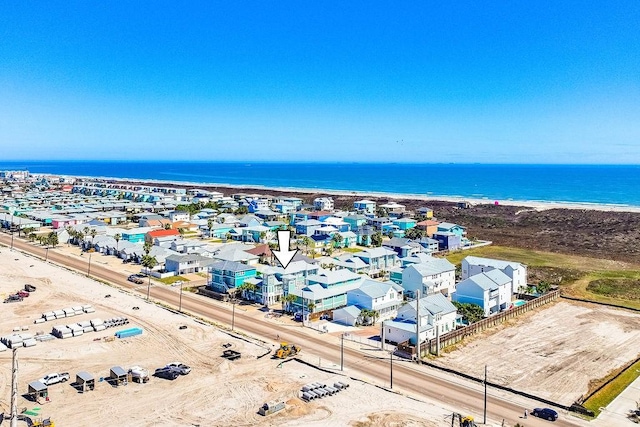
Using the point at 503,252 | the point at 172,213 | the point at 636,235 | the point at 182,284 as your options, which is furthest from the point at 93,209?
the point at 636,235

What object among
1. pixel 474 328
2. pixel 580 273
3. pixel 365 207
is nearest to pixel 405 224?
pixel 365 207

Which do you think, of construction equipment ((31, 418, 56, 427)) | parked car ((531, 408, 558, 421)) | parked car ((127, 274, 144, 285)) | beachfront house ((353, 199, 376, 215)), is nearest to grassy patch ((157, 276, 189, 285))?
parked car ((127, 274, 144, 285))

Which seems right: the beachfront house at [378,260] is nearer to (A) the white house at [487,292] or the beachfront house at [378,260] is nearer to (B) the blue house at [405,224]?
(A) the white house at [487,292]

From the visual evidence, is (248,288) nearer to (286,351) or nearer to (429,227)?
(286,351)

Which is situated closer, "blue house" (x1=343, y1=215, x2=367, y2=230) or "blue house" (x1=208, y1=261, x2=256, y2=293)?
"blue house" (x1=208, y1=261, x2=256, y2=293)

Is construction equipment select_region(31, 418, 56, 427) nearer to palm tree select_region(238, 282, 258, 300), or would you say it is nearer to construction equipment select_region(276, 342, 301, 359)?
construction equipment select_region(276, 342, 301, 359)

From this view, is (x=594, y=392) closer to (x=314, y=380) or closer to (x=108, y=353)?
(x=314, y=380)
